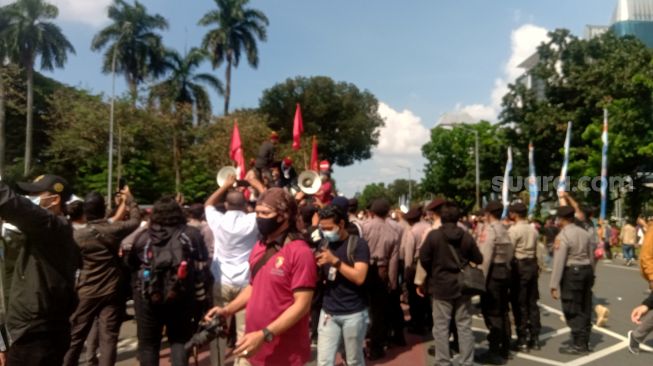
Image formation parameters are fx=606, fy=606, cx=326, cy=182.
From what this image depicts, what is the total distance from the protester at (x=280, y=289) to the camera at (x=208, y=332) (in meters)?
0.05

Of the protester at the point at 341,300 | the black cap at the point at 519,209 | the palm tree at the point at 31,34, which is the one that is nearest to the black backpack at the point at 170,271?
the protester at the point at 341,300

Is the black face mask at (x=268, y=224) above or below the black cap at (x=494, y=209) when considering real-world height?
below

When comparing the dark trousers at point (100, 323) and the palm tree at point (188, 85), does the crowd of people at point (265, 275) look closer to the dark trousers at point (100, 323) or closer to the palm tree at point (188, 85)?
the dark trousers at point (100, 323)

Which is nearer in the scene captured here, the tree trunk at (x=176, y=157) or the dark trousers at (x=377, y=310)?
the dark trousers at (x=377, y=310)

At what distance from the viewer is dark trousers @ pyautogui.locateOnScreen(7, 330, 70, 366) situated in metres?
3.65

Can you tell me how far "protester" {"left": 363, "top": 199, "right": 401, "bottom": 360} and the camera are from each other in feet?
13.3

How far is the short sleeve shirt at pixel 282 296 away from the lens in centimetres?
329

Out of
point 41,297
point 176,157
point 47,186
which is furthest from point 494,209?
point 176,157

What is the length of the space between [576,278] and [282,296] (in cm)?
568

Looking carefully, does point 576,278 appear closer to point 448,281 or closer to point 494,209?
point 494,209

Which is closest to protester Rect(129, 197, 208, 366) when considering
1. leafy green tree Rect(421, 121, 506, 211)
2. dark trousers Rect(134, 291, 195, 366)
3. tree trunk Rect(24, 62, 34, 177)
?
dark trousers Rect(134, 291, 195, 366)

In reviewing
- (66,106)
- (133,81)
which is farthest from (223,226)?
(133,81)

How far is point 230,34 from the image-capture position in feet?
148

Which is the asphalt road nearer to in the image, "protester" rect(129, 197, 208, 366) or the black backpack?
"protester" rect(129, 197, 208, 366)
